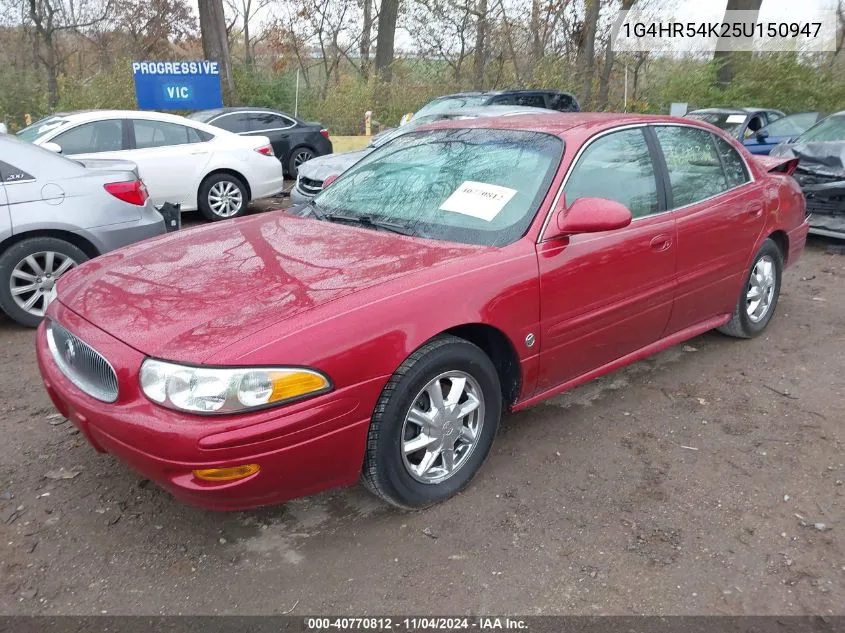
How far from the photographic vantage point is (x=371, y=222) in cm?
326

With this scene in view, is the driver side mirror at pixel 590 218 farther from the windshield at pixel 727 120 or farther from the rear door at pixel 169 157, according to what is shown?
the windshield at pixel 727 120

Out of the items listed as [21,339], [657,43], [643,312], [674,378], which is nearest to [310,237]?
[643,312]

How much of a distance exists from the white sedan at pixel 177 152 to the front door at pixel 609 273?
5.85m

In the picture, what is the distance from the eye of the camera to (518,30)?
71.1ft

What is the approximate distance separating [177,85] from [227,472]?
547 inches

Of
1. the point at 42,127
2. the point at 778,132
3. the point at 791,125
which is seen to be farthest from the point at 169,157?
the point at 791,125

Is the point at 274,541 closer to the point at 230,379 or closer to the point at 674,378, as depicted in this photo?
the point at 230,379

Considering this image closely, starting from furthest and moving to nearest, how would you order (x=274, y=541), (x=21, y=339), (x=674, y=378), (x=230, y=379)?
(x=21, y=339)
(x=674, y=378)
(x=274, y=541)
(x=230, y=379)

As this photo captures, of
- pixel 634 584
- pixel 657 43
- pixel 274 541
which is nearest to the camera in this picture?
pixel 634 584

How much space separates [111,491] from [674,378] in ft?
10.4

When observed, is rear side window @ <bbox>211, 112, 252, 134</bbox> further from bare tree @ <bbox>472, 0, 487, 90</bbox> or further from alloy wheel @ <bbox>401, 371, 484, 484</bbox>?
bare tree @ <bbox>472, 0, 487, 90</bbox>

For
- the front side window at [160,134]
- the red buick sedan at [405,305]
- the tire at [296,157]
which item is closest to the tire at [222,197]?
the front side window at [160,134]

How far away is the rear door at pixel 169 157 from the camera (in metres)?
7.86

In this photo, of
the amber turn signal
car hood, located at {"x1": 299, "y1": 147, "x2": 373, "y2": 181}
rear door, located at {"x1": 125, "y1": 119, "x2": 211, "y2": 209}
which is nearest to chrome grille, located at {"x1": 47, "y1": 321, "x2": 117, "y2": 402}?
the amber turn signal
